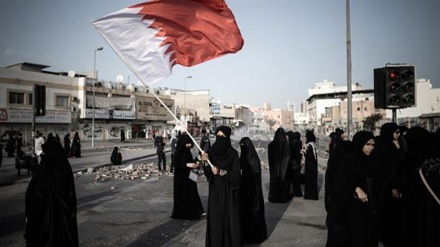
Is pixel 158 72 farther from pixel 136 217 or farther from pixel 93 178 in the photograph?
pixel 93 178

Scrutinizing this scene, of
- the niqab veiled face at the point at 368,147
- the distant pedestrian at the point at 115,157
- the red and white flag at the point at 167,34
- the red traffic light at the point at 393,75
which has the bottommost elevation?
the distant pedestrian at the point at 115,157

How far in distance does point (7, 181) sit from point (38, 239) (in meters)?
9.40

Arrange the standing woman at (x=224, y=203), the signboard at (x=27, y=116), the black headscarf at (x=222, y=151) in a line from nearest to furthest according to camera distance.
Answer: the standing woman at (x=224, y=203) < the black headscarf at (x=222, y=151) < the signboard at (x=27, y=116)

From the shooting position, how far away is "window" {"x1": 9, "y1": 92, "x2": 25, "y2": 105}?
31.1 meters

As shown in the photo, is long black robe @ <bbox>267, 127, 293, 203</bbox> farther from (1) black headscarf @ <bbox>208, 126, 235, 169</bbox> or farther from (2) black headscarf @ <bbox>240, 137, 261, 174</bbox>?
(1) black headscarf @ <bbox>208, 126, 235, 169</bbox>

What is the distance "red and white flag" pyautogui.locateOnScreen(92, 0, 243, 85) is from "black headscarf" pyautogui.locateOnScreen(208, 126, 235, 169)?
1.67 meters

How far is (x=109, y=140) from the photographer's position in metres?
42.2

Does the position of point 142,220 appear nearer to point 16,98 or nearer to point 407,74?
point 407,74

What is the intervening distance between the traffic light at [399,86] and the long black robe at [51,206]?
7023 millimetres

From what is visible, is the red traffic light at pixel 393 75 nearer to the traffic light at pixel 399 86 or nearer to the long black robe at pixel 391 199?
the traffic light at pixel 399 86

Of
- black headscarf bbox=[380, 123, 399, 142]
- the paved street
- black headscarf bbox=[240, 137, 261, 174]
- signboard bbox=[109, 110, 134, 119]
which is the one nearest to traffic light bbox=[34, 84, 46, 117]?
the paved street

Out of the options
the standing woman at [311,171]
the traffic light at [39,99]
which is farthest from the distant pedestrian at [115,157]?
the standing woman at [311,171]

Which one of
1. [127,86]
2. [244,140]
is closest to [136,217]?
[244,140]

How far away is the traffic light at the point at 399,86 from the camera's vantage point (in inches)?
305
